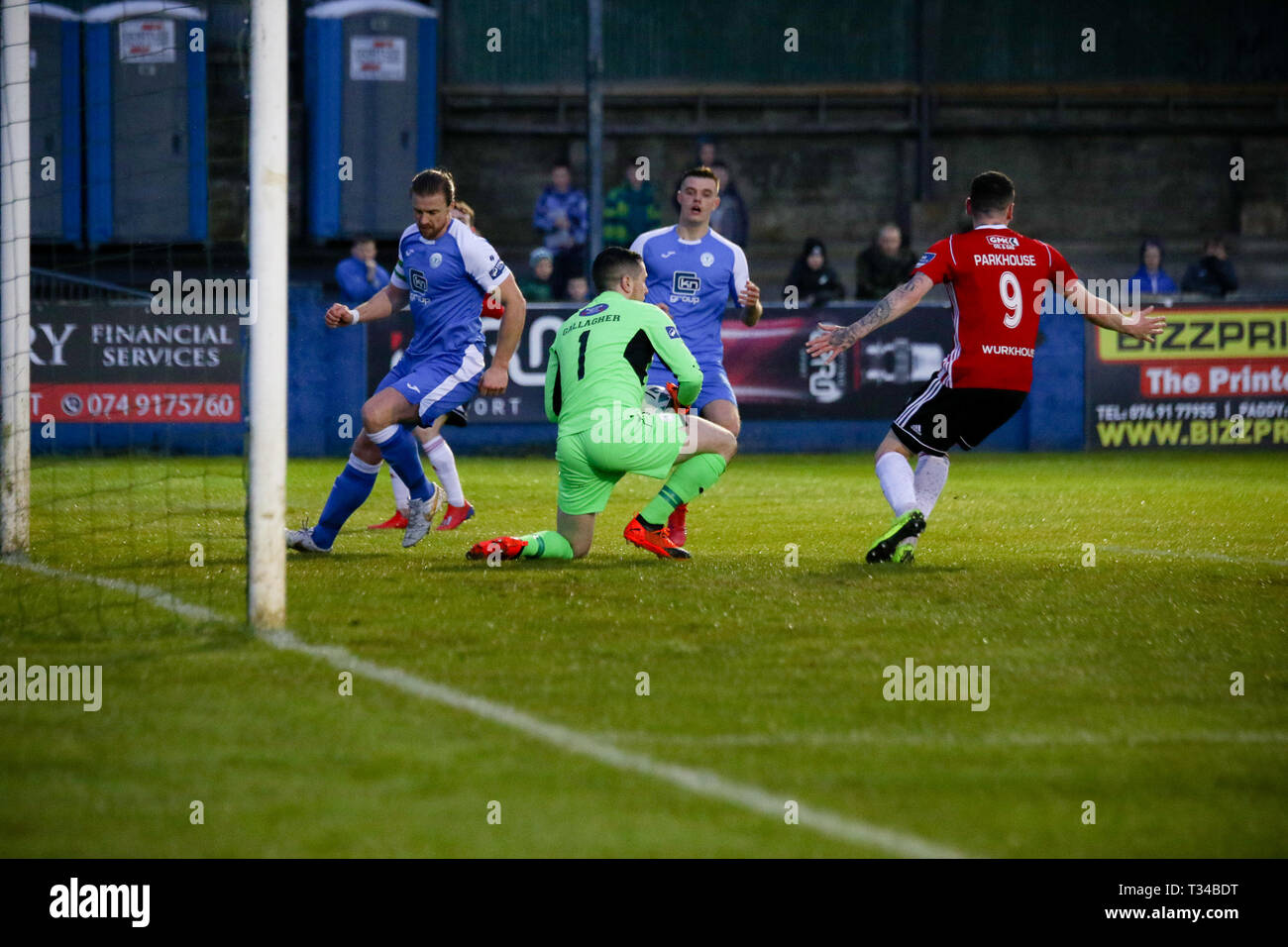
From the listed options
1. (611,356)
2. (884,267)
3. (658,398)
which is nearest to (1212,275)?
(884,267)

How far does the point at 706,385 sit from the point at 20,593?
4.42 meters

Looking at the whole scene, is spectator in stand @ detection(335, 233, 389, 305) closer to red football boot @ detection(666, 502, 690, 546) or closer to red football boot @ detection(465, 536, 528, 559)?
red football boot @ detection(666, 502, 690, 546)

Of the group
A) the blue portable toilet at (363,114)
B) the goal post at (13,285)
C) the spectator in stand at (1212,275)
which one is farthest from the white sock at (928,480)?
the blue portable toilet at (363,114)

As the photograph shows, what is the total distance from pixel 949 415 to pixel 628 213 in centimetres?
1196

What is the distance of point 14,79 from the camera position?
8758mm

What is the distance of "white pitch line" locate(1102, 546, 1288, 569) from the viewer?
894 centimetres

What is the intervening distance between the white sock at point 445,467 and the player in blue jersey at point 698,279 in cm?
154

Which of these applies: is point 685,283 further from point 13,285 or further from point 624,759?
point 624,759

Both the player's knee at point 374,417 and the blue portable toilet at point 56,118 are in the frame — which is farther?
the blue portable toilet at point 56,118

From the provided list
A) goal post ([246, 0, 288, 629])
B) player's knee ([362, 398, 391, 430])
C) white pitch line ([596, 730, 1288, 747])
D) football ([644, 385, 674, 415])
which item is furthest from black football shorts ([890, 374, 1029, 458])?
white pitch line ([596, 730, 1288, 747])

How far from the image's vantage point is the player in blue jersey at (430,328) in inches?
360

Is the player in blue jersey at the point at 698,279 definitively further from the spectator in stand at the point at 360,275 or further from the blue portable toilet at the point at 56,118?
the blue portable toilet at the point at 56,118
